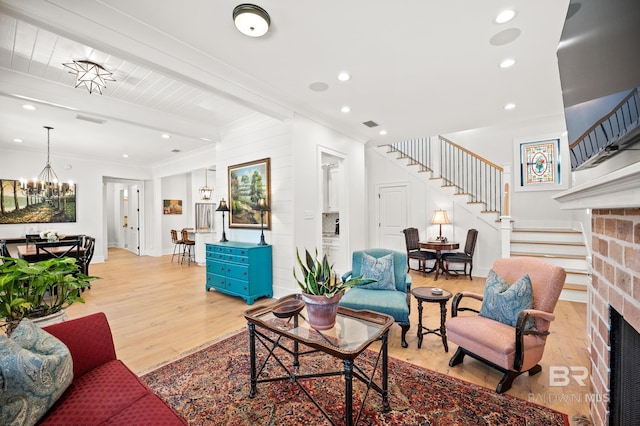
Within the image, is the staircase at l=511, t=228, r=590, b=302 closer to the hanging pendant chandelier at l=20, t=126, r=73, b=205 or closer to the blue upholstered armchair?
the blue upholstered armchair

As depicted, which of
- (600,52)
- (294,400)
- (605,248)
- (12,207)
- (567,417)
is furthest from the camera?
(12,207)

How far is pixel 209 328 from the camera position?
10.3 ft

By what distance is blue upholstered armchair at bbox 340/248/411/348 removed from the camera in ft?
8.49

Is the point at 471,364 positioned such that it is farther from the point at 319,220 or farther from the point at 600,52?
the point at 319,220

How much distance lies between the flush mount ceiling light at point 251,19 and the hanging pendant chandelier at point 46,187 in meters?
6.59

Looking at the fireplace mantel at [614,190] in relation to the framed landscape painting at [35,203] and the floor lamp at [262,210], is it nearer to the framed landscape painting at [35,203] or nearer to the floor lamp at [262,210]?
the floor lamp at [262,210]

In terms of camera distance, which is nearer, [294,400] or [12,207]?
[294,400]

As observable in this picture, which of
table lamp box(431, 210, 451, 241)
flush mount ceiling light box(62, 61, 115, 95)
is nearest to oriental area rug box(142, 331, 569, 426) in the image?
flush mount ceiling light box(62, 61, 115, 95)

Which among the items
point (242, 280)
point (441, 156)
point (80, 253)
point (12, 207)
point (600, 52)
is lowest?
point (242, 280)

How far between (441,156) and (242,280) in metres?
5.48

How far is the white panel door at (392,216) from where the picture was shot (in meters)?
6.50

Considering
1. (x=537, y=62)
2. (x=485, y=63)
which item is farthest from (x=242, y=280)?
(x=537, y=62)

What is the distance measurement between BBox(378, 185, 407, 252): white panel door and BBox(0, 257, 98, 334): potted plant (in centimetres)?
584

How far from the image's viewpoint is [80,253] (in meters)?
4.57
